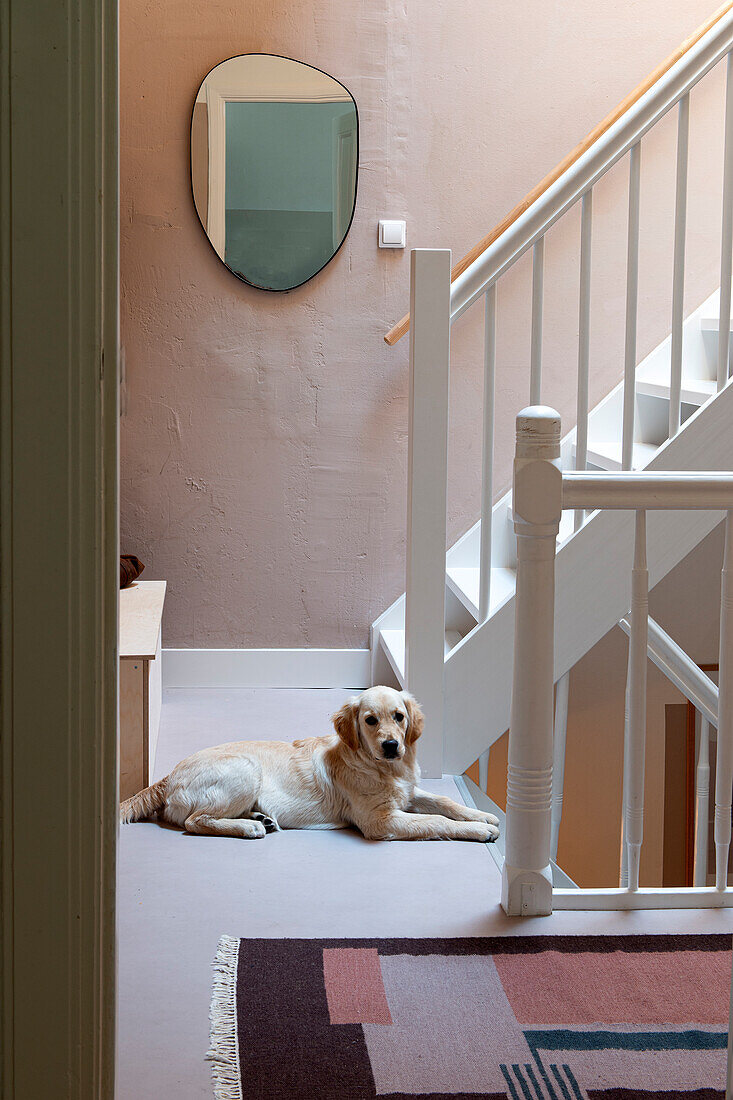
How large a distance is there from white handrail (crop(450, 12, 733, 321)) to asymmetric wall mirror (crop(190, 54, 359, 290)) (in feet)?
3.13

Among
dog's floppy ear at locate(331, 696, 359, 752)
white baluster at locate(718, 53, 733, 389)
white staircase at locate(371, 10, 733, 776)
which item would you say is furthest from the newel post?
white baluster at locate(718, 53, 733, 389)

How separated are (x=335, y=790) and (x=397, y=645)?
943 mm

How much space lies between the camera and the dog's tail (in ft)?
7.95

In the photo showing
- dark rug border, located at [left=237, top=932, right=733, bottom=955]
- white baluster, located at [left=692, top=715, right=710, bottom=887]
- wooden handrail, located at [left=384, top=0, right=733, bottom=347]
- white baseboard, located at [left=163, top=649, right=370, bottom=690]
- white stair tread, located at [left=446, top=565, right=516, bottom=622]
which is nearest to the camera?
dark rug border, located at [left=237, top=932, right=733, bottom=955]

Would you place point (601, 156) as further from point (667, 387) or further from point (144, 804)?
point (144, 804)

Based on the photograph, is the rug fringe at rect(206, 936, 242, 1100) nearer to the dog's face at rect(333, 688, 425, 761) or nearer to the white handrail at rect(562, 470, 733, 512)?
the dog's face at rect(333, 688, 425, 761)

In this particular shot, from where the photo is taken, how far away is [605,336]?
11.6 feet

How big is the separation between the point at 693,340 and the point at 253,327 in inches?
57.0

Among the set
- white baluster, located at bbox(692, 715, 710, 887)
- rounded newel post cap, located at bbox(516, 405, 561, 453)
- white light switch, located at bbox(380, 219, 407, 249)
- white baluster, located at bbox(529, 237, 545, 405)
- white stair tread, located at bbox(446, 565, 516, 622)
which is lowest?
white baluster, located at bbox(692, 715, 710, 887)

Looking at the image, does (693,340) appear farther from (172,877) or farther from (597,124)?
(172,877)

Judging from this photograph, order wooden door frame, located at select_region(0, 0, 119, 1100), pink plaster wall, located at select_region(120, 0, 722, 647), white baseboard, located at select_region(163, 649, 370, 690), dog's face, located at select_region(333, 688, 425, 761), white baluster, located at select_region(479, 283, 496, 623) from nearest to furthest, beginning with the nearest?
wooden door frame, located at select_region(0, 0, 119, 1100) → dog's face, located at select_region(333, 688, 425, 761) → white baluster, located at select_region(479, 283, 496, 623) → pink plaster wall, located at select_region(120, 0, 722, 647) → white baseboard, located at select_region(163, 649, 370, 690)

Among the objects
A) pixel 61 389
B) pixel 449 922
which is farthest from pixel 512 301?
pixel 61 389

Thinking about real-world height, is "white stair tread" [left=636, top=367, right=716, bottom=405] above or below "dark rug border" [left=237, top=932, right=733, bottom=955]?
above

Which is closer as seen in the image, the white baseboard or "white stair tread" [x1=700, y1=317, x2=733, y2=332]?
"white stair tread" [x1=700, y1=317, x2=733, y2=332]
